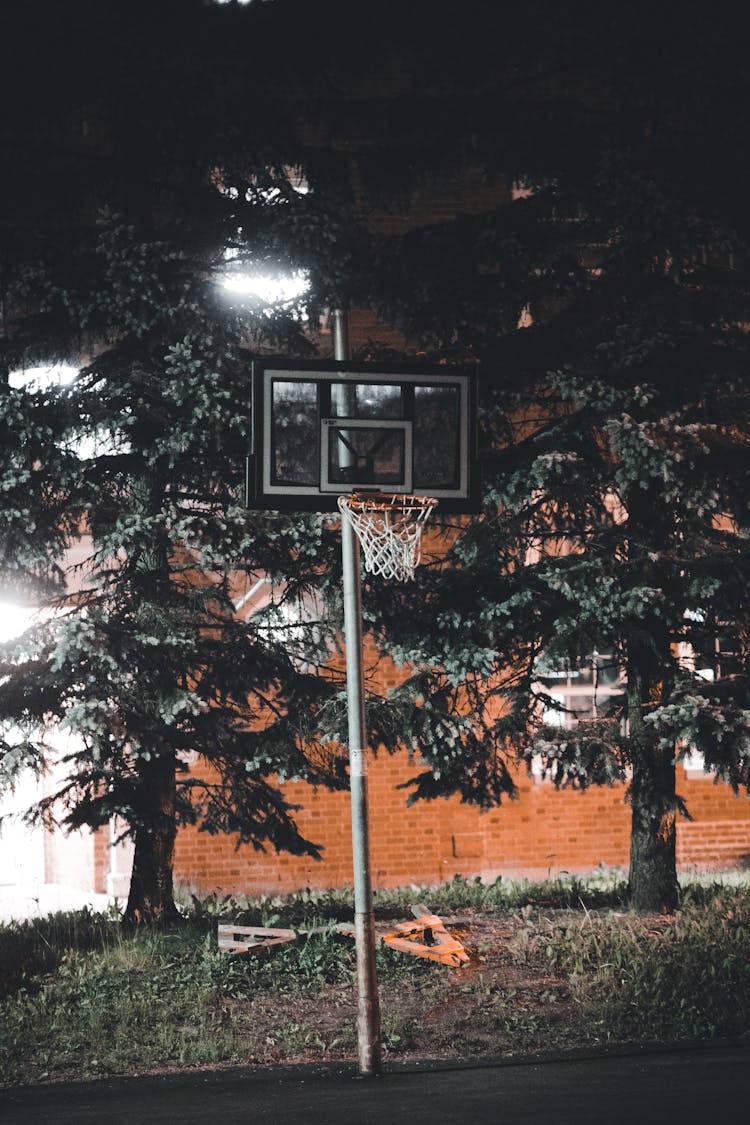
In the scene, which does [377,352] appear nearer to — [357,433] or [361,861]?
[357,433]

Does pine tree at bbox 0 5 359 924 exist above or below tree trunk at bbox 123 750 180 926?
above

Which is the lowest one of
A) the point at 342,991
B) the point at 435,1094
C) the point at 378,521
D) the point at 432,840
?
the point at 435,1094

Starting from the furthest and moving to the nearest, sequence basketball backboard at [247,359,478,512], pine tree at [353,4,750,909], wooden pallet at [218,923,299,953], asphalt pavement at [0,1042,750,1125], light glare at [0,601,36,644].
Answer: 1. light glare at [0,601,36,644]
2. pine tree at [353,4,750,909]
3. wooden pallet at [218,923,299,953]
4. basketball backboard at [247,359,478,512]
5. asphalt pavement at [0,1042,750,1125]

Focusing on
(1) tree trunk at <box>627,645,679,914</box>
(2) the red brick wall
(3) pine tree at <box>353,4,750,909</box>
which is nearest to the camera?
(3) pine tree at <box>353,4,750,909</box>

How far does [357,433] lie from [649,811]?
14.4 feet

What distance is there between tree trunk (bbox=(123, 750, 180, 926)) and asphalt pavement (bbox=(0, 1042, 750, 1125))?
123 inches

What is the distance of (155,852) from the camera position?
36.2ft

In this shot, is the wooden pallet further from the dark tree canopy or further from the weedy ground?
the dark tree canopy

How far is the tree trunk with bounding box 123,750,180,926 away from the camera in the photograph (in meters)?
10.9

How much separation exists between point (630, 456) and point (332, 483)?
2579 mm

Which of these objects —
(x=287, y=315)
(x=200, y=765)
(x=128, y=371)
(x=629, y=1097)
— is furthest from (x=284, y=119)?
(x=629, y=1097)

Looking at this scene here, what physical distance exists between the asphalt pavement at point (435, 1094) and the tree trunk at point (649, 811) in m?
2.65

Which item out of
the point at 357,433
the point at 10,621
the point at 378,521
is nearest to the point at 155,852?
the point at 378,521

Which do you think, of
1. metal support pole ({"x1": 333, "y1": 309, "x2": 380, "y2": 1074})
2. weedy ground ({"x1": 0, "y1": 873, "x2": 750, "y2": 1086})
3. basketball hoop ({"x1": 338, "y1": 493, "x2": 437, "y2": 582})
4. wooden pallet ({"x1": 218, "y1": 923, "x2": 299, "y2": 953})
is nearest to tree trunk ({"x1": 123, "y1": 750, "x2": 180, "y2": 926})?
weedy ground ({"x1": 0, "y1": 873, "x2": 750, "y2": 1086})
